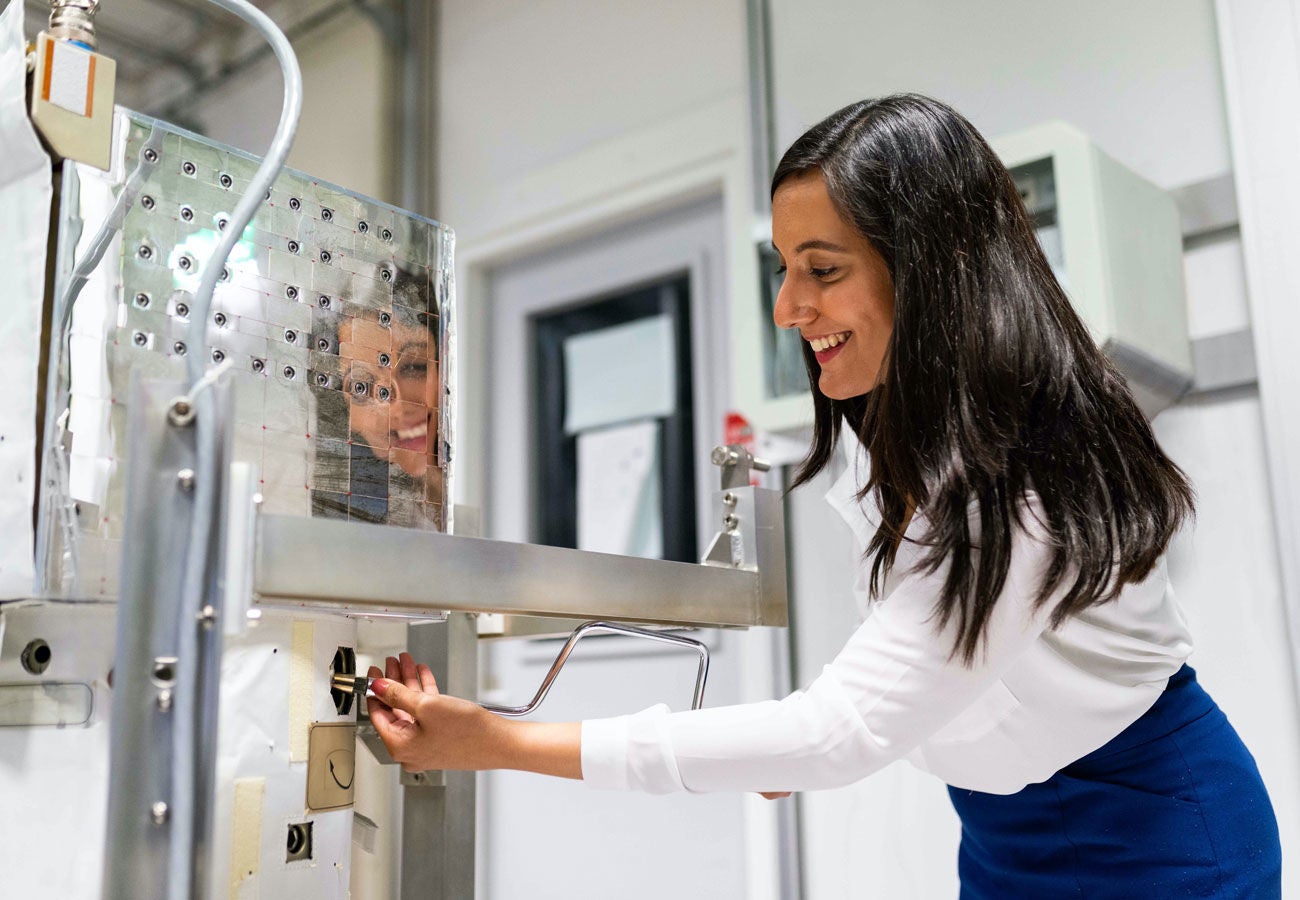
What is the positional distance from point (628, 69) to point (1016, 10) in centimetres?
83

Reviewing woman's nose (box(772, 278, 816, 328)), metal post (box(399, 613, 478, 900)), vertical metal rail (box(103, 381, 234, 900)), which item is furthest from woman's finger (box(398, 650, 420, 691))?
woman's nose (box(772, 278, 816, 328))

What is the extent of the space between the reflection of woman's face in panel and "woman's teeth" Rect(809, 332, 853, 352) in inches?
12.0

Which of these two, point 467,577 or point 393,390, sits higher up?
point 393,390

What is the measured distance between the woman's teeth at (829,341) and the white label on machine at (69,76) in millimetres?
540

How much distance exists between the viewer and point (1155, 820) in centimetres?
84

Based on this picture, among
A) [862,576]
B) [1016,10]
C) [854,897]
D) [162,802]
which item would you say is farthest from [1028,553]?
[1016,10]

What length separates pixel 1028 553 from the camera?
2.44ft

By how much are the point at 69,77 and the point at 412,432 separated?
12.1 inches

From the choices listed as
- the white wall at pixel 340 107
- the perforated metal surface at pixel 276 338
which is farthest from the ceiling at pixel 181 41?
the perforated metal surface at pixel 276 338

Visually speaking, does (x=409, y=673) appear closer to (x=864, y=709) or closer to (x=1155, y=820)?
(x=864, y=709)

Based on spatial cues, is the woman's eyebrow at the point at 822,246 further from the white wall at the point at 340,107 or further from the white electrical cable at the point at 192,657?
the white wall at the point at 340,107

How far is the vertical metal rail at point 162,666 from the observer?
0.54m

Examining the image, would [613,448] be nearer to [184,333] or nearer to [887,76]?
[887,76]

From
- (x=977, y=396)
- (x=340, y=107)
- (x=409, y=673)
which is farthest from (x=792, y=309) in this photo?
(x=340, y=107)
